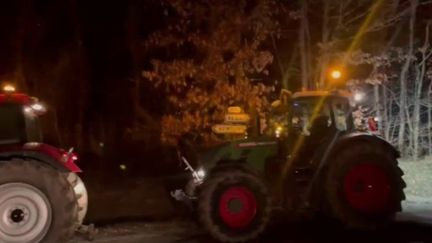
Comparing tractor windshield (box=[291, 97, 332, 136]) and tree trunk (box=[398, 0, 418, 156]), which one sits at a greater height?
tree trunk (box=[398, 0, 418, 156])

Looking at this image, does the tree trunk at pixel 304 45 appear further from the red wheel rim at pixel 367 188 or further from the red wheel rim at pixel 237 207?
the red wheel rim at pixel 237 207

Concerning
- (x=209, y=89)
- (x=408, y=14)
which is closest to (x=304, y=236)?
(x=209, y=89)

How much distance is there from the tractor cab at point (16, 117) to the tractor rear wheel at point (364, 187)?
17.4 feet

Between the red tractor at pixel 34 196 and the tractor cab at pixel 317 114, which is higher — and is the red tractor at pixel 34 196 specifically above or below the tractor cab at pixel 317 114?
below

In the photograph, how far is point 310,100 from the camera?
1238 centimetres

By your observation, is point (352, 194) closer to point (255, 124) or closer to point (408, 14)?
point (255, 124)

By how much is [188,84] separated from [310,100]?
265 inches

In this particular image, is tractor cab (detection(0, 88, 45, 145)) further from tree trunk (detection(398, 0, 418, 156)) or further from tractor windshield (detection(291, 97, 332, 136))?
A: tree trunk (detection(398, 0, 418, 156))

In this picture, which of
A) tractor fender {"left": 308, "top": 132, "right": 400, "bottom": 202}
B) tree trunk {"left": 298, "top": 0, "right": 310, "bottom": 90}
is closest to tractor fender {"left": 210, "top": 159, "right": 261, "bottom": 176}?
tractor fender {"left": 308, "top": 132, "right": 400, "bottom": 202}

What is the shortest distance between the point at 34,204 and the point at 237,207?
3.39 meters

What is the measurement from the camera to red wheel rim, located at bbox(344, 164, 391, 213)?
12.1m

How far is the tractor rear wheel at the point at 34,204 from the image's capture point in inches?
405

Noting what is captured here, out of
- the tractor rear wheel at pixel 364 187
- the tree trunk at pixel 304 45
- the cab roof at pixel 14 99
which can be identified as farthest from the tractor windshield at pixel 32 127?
the tree trunk at pixel 304 45

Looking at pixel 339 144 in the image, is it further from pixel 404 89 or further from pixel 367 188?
pixel 404 89
